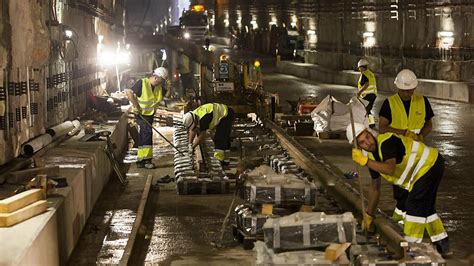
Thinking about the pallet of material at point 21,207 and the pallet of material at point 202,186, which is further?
the pallet of material at point 202,186

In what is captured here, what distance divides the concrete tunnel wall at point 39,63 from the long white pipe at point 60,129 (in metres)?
0.14

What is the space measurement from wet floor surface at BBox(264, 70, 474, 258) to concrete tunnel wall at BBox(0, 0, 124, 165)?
513 cm

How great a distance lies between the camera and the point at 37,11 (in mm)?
13484

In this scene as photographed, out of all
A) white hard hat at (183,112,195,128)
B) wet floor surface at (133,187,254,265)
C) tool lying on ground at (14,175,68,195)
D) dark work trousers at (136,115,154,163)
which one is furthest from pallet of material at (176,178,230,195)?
tool lying on ground at (14,175,68,195)

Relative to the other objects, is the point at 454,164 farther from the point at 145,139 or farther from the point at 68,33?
the point at 68,33

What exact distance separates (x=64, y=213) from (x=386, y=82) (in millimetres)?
25329

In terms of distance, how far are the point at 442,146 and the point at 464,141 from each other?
949 millimetres

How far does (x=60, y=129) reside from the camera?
14.9 m

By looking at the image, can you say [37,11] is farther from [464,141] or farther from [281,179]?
[464,141]

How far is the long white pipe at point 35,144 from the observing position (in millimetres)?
12109

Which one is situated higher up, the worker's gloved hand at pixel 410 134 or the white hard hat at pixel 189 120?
the worker's gloved hand at pixel 410 134

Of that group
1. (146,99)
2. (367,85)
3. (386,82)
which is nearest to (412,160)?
(146,99)

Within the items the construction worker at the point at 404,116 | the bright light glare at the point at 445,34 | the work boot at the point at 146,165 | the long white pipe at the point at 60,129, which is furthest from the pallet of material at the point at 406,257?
the bright light glare at the point at 445,34

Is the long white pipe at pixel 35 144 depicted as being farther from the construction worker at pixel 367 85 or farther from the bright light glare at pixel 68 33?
the construction worker at pixel 367 85
